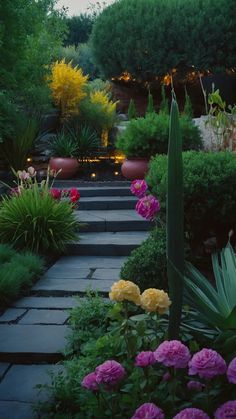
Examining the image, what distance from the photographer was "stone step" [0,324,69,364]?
3156mm

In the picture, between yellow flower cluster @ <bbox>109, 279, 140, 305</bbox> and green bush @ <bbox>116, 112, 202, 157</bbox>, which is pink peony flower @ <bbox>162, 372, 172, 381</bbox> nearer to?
yellow flower cluster @ <bbox>109, 279, 140, 305</bbox>

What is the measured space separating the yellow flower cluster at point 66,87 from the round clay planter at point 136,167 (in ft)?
8.03

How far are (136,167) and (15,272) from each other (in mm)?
3846

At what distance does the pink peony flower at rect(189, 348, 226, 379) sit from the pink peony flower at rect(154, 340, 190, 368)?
5 cm

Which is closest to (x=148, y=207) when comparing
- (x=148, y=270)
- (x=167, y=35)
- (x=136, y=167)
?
(x=148, y=270)

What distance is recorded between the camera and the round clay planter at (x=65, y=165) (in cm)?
834

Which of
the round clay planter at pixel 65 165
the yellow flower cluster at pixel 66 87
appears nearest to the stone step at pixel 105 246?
the round clay planter at pixel 65 165

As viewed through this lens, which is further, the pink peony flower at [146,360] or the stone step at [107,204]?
the stone step at [107,204]

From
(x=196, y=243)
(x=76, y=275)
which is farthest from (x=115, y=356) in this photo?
(x=196, y=243)

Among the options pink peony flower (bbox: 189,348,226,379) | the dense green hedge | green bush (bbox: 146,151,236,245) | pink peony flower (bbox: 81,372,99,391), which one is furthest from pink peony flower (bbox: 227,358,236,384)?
the dense green hedge

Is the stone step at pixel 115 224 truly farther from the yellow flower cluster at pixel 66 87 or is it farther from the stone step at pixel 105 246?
the yellow flower cluster at pixel 66 87

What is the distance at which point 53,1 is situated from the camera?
330 inches

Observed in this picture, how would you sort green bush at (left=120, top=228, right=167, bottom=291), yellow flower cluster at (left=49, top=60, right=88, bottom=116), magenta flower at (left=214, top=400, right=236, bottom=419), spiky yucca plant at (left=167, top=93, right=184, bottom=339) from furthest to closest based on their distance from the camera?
yellow flower cluster at (left=49, top=60, right=88, bottom=116), green bush at (left=120, top=228, right=167, bottom=291), spiky yucca plant at (left=167, top=93, right=184, bottom=339), magenta flower at (left=214, top=400, right=236, bottom=419)

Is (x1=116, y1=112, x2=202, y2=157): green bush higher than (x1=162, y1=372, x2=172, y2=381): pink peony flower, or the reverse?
(x1=116, y1=112, x2=202, y2=157): green bush
